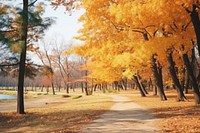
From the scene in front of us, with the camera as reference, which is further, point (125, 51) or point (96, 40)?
point (125, 51)

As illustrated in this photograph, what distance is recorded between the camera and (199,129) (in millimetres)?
10672

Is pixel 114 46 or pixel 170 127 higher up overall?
pixel 114 46

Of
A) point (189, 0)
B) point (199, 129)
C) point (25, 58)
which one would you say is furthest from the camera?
point (25, 58)

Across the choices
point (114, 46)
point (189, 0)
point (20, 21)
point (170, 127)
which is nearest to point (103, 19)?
point (114, 46)

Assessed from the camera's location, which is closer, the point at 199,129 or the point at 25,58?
the point at 199,129

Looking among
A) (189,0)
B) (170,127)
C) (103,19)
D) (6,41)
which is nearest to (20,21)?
(6,41)

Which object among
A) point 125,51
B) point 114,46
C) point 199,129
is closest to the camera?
point 199,129

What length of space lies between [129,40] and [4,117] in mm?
9632

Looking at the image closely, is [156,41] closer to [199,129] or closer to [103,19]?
[103,19]

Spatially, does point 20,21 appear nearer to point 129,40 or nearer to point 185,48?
point 129,40

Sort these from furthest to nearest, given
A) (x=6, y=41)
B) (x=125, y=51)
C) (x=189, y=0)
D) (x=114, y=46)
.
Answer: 1. (x=125, y=51)
2. (x=114, y=46)
3. (x=6, y=41)
4. (x=189, y=0)

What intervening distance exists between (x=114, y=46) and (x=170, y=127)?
10299 millimetres

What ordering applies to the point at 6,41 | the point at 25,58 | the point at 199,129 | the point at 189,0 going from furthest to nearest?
the point at 25,58
the point at 6,41
the point at 189,0
the point at 199,129

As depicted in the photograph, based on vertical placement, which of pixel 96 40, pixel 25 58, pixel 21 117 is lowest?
pixel 21 117
